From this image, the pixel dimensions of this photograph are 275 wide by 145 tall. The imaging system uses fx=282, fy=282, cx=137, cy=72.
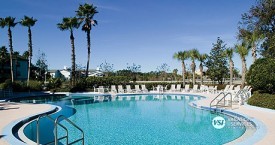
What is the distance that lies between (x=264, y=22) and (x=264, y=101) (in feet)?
41.8

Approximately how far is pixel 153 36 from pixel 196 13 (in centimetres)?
1022

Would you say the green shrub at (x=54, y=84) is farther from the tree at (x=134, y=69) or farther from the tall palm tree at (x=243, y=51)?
the tall palm tree at (x=243, y=51)

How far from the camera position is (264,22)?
80.3 feet

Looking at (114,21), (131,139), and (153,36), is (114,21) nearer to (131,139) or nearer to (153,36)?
(153,36)

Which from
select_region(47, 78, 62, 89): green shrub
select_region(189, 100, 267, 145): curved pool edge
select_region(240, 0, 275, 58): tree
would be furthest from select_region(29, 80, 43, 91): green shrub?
select_region(240, 0, 275, 58): tree

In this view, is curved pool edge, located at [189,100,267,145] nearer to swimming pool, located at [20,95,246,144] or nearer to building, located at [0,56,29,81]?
swimming pool, located at [20,95,246,144]

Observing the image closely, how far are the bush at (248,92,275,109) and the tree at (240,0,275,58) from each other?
30.3 ft

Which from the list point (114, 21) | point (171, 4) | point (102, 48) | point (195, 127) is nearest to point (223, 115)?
point (195, 127)

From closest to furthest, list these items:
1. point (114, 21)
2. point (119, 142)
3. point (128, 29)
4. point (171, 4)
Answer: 1. point (119, 142)
2. point (171, 4)
3. point (114, 21)
4. point (128, 29)

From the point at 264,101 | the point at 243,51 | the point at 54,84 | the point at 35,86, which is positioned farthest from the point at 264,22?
the point at 35,86

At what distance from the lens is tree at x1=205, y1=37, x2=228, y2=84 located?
135 ft

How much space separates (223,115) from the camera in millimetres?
14094

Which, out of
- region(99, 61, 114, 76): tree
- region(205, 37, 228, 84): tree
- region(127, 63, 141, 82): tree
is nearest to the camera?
region(205, 37, 228, 84): tree

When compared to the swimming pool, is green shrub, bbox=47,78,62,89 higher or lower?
higher
